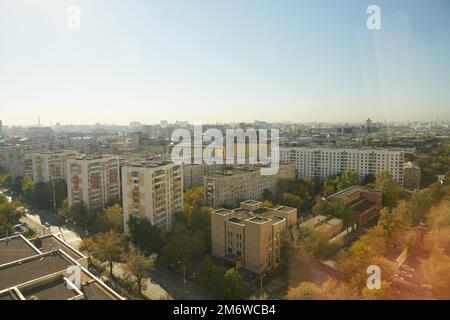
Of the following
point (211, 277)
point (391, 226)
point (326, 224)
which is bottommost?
point (211, 277)

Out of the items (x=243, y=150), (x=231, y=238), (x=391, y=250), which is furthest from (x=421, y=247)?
(x=243, y=150)

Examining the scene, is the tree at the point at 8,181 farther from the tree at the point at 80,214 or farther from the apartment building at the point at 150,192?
the apartment building at the point at 150,192

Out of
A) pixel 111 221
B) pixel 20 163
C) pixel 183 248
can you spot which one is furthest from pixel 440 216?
pixel 20 163

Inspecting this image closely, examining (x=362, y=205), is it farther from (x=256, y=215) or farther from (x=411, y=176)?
(x=411, y=176)

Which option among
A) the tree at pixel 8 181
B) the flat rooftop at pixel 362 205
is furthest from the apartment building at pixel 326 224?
the tree at pixel 8 181
